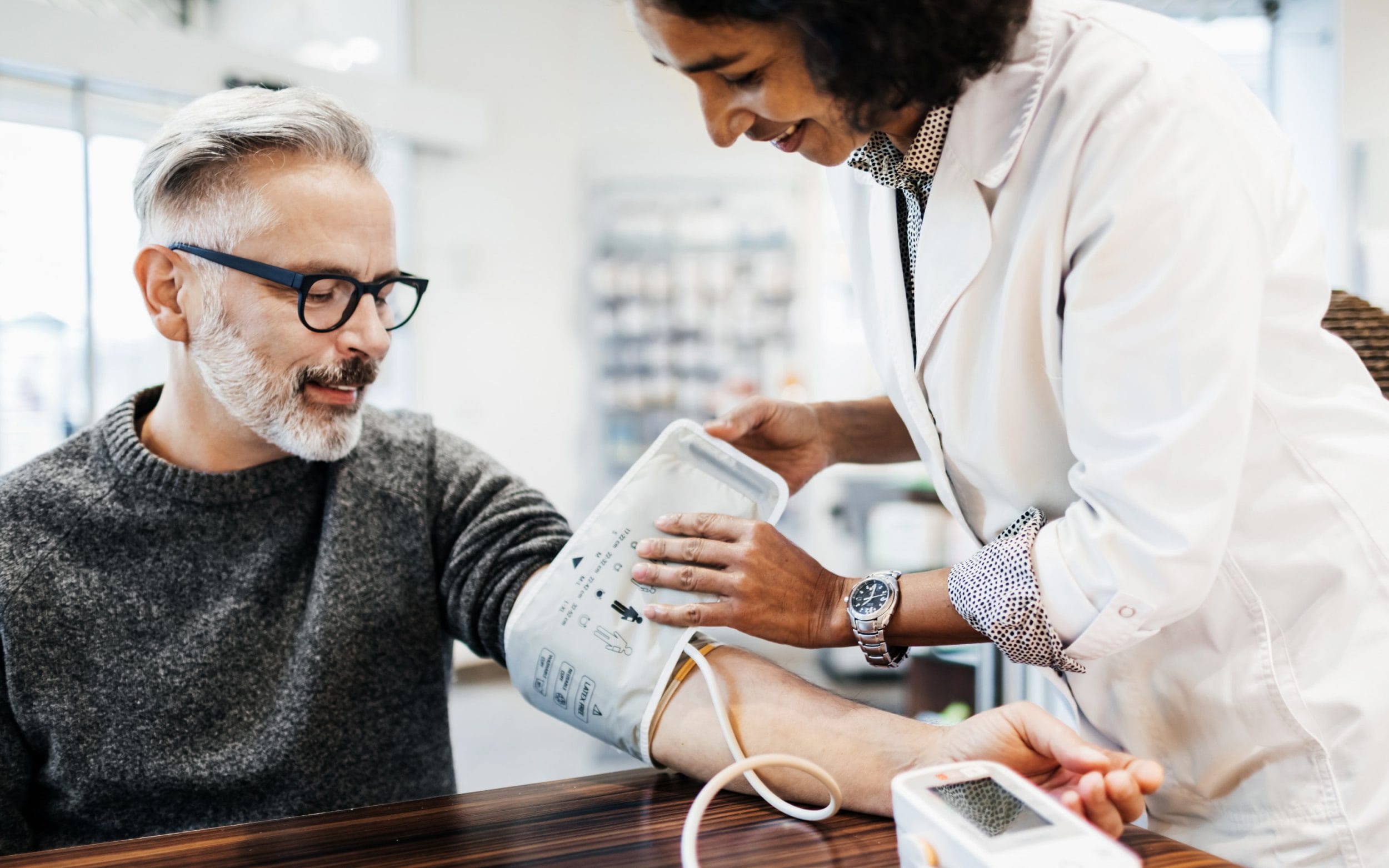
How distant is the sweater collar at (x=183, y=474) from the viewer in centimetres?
112

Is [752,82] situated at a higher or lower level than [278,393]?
higher

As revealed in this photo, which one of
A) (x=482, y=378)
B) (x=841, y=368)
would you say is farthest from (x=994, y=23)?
(x=482, y=378)

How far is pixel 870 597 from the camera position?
2.95 feet

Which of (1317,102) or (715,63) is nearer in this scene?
(715,63)

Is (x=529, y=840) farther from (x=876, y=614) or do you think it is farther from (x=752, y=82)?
(x=752, y=82)

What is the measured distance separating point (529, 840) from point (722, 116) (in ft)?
2.06

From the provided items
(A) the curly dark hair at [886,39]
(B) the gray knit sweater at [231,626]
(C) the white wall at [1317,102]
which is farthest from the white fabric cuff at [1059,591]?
(C) the white wall at [1317,102]

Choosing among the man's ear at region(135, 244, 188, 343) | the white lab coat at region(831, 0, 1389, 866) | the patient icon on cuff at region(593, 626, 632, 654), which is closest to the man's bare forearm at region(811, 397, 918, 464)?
the white lab coat at region(831, 0, 1389, 866)

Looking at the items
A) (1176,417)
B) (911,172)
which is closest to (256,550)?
(911,172)

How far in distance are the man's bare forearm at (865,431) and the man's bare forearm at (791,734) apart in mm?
369

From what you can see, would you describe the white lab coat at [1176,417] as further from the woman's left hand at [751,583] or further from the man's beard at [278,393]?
the man's beard at [278,393]

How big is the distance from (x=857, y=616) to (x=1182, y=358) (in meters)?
0.36

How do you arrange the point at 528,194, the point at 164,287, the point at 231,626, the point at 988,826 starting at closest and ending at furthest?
1. the point at 988,826
2. the point at 231,626
3. the point at 164,287
4. the point at 528,194

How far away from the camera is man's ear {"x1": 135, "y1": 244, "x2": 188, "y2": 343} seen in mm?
1199
